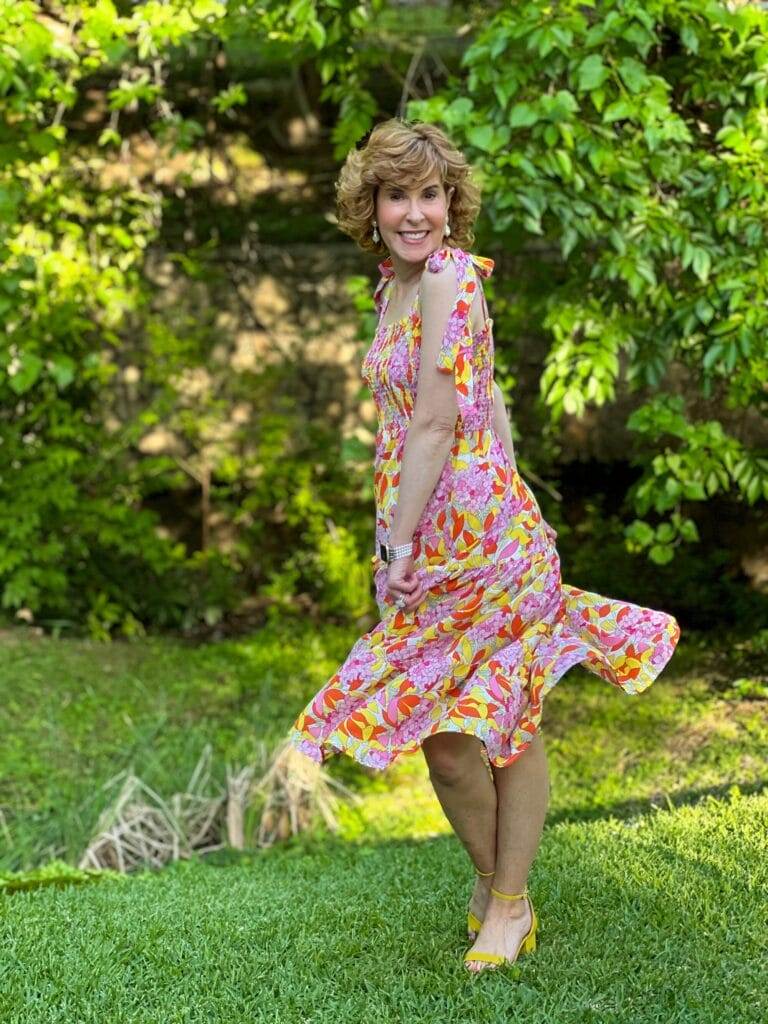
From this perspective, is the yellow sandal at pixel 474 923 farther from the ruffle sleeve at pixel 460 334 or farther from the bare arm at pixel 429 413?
the ruffle sleeve at pixel 460 334

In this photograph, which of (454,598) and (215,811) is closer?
(454,598)

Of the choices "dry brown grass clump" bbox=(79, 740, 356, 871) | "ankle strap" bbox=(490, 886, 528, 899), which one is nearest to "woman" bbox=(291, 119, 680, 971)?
"ankle strap" bbox=(490, 886, 528, 899)

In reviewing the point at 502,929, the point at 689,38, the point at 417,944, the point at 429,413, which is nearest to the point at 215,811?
the point at 417,944

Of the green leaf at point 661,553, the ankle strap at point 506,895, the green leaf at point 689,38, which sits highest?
the green leaf at point 689,38

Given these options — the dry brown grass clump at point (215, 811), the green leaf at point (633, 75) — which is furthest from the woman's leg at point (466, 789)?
the green leaf at point (633, 75)

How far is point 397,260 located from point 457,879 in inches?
63.8

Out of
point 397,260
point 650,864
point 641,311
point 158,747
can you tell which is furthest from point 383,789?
point 397,260

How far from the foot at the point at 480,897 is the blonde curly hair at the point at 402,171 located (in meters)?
1.39

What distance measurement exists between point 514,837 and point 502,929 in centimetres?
19

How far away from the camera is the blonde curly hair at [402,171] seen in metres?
2.87

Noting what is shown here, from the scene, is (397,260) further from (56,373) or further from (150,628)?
(150,628)

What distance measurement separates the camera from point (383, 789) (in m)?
5.89

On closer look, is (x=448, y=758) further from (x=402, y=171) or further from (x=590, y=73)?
(x=590, y=73)

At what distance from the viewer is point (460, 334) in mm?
2783
